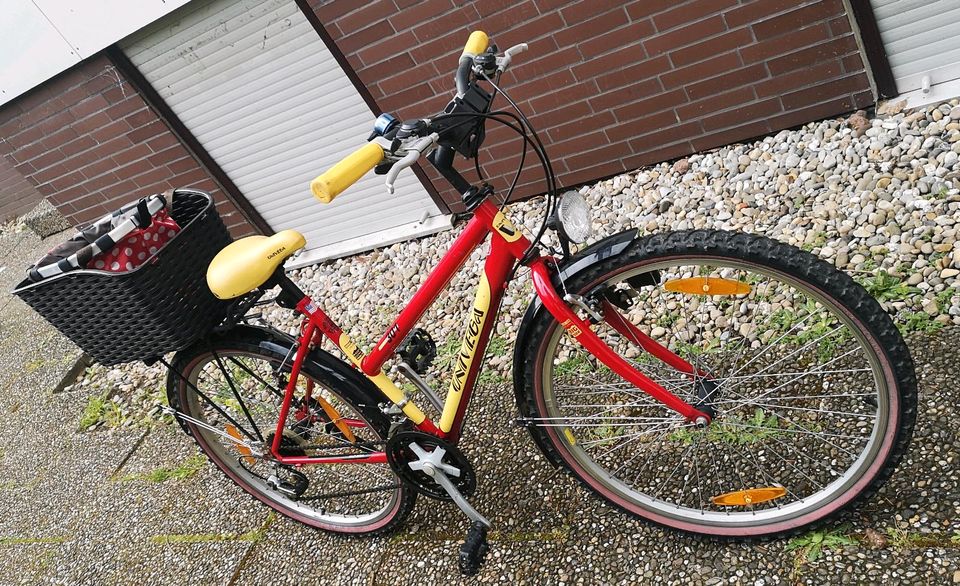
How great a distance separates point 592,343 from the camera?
6.40 ft

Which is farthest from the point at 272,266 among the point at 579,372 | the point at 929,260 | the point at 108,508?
the point at 929,260

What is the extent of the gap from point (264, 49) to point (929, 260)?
12.1 feet

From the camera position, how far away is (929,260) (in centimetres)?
274

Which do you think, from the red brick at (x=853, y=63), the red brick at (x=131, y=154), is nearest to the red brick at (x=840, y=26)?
the red brick at (x=853, y=63)

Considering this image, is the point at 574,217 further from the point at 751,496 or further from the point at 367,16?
the point at 367,16

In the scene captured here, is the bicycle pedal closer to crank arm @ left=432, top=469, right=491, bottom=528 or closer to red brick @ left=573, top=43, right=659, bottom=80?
crank arm @ left=432, top=469, right=491, bottom=528

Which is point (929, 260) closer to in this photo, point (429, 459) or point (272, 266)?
point (429, 459)

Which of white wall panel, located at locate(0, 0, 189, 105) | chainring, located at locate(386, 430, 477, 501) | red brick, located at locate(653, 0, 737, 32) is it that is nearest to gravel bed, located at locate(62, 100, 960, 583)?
chainring, located at locate(386, 430, 477, 501)

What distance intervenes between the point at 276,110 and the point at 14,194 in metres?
6.47

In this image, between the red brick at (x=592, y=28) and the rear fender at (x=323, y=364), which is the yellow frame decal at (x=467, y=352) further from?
the red brick at (x=592, y=28)

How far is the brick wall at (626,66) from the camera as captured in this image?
11.2 ft

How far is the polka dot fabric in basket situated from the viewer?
2.20 m

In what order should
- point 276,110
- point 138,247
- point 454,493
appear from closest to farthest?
point 138,247 < point 454,493 < point 276,110

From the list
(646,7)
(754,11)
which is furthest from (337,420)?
(754,11)
